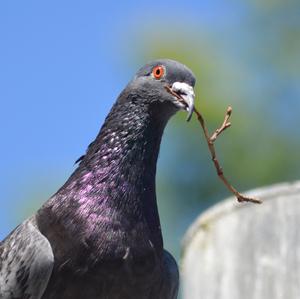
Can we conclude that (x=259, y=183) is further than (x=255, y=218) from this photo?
Yes

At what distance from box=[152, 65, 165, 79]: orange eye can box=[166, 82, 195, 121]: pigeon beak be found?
0.15 metres

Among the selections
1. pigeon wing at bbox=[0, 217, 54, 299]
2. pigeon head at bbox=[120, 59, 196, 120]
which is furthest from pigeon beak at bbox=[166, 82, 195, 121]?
pigeon wing at bbox=[0, 217, 54, 299]

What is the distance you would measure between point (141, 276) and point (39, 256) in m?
0.73

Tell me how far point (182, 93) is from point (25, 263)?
5.53 ft

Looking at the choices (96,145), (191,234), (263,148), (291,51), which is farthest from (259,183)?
(96,145)

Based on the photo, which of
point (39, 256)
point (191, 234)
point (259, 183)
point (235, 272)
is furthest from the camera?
point (259, 183)

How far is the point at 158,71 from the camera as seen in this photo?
8906 mm

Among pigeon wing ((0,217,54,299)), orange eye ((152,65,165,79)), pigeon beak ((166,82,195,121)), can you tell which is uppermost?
orange eye ((152,65,165,79))

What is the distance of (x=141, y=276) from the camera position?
27.5 feet

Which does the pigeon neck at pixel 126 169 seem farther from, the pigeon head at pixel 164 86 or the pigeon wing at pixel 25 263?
the pigeon wing at pixel 25 263

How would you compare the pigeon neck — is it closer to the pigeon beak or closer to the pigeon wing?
the pigeon beak

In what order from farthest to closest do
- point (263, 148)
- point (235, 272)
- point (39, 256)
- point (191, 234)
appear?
point (263, 148)
point (191, 234)
point (235, 272)
point (39, 256)

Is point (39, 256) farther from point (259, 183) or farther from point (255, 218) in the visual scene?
point (259, 183)

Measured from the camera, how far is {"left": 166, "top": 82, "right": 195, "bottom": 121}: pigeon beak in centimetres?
855
